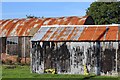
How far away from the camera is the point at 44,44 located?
2267 centimetres

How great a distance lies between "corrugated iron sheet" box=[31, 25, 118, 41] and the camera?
21.7m

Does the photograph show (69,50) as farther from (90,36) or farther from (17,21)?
(17,21)

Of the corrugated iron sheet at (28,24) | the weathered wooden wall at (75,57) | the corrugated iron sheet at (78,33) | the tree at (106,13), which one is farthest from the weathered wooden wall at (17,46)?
the tree at (106,13)

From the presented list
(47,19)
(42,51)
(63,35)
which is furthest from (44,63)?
(47,19)

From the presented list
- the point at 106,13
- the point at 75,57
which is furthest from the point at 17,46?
the point at 106,13

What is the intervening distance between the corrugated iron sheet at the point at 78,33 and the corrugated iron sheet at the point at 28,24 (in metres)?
11.3

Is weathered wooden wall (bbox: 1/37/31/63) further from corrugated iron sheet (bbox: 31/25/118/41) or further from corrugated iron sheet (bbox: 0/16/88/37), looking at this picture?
corrugated iron sheet (bbox: 31/25/118/41)

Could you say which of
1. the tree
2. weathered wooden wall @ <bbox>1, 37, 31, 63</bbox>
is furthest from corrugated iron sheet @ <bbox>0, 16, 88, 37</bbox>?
the tree

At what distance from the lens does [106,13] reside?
54500mm

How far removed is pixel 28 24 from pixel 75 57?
18.1 m

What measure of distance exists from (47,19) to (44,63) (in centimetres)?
1725

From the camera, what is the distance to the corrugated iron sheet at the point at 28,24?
3659 cm

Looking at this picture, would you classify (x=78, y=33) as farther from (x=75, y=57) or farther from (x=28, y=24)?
(x=28, y=24)

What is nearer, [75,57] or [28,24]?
[75,57]
